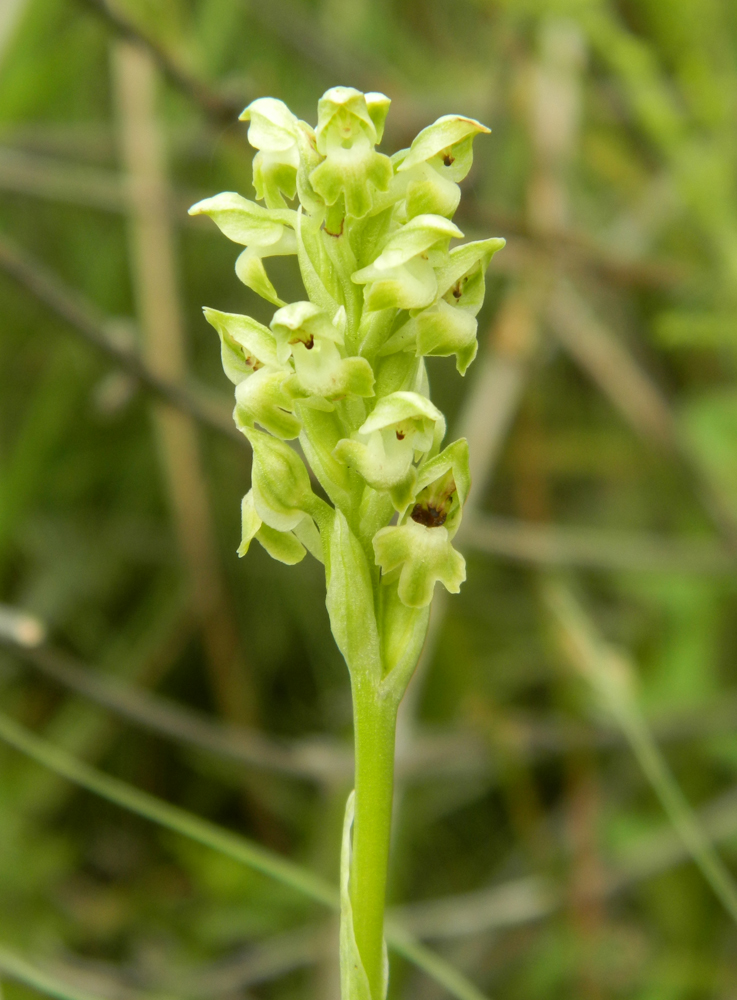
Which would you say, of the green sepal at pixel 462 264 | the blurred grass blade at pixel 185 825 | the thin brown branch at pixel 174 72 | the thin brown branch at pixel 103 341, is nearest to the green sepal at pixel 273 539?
the green sepal at pixel 462 264

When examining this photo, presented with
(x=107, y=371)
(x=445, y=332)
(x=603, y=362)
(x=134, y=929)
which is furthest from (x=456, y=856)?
(x=445, y=332)

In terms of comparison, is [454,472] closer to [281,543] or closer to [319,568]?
[281,543]

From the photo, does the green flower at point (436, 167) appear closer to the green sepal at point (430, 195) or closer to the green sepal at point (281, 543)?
the green sepal at point (430, 195)

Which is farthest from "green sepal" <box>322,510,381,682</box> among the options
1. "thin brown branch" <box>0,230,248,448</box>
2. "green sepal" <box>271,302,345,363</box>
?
"thin brown branch" <box>0,230,248,448</box>

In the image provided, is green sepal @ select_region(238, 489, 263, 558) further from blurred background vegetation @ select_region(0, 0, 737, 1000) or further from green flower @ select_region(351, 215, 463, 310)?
blurred background vegetation @ select_region(0, 0, 737, 1000)

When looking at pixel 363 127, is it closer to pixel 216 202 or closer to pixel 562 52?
pixel 216 202

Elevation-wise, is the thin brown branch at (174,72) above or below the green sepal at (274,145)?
above
